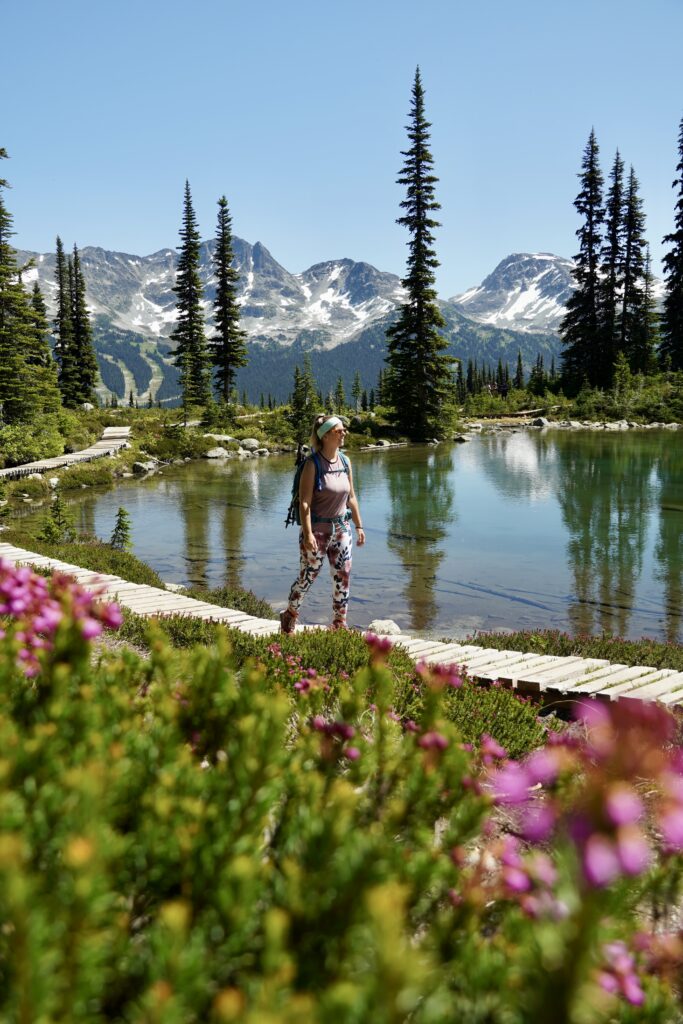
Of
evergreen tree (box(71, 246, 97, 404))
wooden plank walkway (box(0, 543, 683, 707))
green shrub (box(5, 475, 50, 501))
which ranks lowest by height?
wooden plank walkway (box(0, 543, 683, 707))

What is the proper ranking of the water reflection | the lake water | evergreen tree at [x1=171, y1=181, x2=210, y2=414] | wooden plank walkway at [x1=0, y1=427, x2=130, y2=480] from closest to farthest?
the water reflection → the lake water → wooden plank walkway at [x1=0, y1=427, x2=130, y2=480] → evergreen tree at [x1=171, y1=181, x2=210, y2=414]

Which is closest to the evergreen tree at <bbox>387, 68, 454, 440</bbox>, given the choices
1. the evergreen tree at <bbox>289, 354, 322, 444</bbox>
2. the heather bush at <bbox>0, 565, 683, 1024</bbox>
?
the evergreen tree at <bbox>289, 354, 322, 444</bbox>

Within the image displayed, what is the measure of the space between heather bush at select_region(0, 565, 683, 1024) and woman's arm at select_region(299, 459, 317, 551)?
4.58 m

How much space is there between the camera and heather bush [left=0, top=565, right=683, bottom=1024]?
1.07 m

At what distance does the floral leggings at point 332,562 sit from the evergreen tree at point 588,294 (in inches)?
2355

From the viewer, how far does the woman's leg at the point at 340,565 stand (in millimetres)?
7547

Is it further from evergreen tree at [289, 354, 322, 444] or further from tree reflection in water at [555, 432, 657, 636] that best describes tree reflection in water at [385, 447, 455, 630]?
evergreen tree at [289, 354, 322, 444]

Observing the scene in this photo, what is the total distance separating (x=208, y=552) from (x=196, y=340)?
48.6 metres

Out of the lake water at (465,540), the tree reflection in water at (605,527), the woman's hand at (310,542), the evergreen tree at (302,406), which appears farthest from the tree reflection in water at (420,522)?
the evergreen tree at (302,406)

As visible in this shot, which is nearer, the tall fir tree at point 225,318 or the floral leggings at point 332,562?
the floral leggings at point 332,562

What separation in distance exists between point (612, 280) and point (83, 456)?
165 ft

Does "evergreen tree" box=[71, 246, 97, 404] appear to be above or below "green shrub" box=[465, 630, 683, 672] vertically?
above

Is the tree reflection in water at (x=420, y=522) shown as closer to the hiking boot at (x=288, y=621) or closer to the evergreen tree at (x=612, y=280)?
the hiking boot at (x=288, y=621)

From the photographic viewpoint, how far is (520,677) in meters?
6.46
